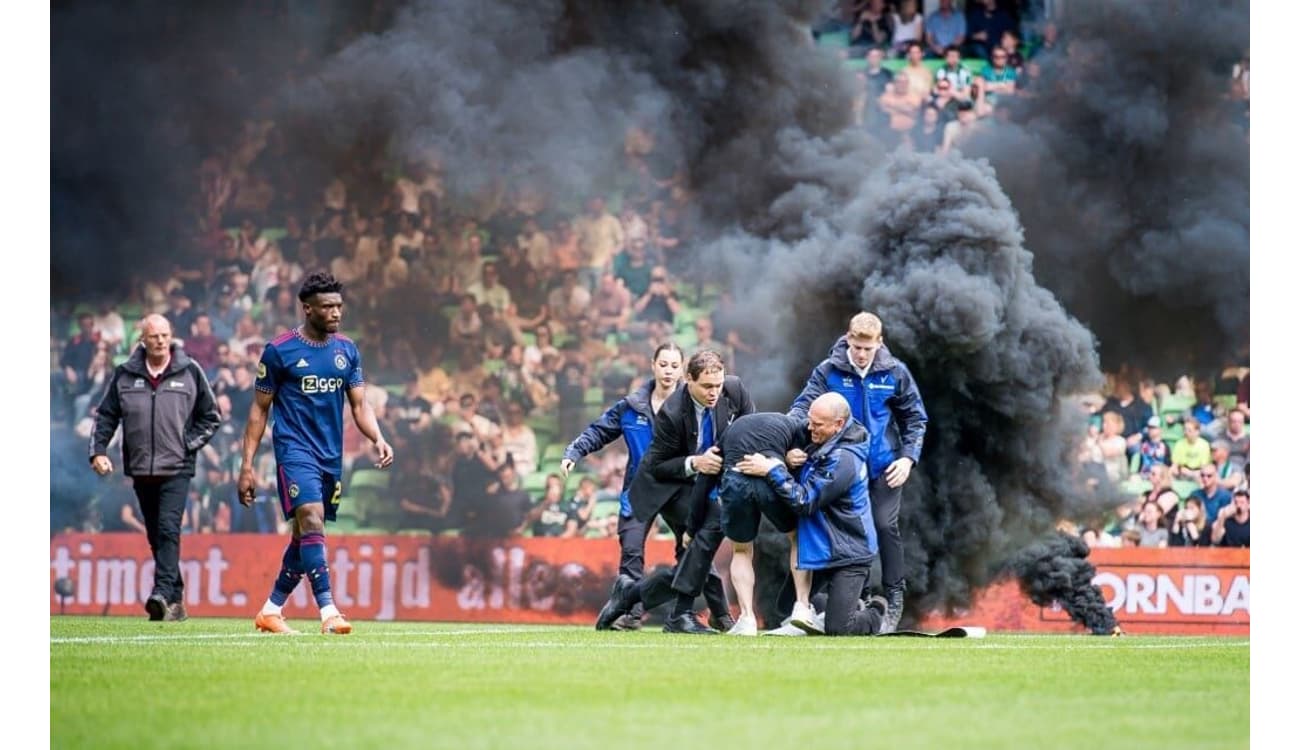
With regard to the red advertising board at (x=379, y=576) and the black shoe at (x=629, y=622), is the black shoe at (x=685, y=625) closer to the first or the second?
the black shoe at (x=629, y=622)

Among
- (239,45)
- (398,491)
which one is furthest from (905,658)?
(239,45)

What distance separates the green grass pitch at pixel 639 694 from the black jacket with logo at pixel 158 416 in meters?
2.53

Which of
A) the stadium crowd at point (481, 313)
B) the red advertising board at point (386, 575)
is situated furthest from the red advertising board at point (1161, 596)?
the red advertising board at point (386, 575)

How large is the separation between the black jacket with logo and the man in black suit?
9.48ft

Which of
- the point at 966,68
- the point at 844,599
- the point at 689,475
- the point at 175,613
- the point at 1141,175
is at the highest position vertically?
the point at 966,68

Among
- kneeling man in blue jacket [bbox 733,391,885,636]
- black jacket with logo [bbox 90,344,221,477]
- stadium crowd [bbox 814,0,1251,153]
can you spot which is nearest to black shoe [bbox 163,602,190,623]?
black jacket with logo [bbox 90,344,221,477]

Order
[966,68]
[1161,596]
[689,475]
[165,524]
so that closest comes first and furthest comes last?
[689,475] < [165,524] < [1161,596] < [966,68]

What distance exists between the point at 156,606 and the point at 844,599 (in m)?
4.30

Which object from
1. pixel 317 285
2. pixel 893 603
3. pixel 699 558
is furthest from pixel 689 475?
pixel 317 285

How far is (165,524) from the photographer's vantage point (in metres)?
11.3

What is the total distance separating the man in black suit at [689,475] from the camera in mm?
9750

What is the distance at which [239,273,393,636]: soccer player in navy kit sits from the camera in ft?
29.1

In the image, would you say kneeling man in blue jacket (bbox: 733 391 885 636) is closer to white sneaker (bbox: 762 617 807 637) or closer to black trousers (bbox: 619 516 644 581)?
white sneaker (bbox: 762 617 807 637)

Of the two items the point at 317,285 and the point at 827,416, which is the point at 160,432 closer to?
the point at 317,285
